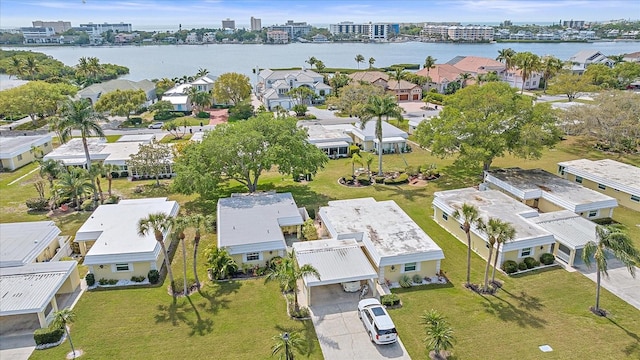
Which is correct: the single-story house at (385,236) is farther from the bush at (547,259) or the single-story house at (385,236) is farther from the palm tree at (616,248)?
the palm tree at (616,248)

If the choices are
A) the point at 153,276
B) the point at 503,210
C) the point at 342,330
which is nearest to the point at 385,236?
the point at 342,330

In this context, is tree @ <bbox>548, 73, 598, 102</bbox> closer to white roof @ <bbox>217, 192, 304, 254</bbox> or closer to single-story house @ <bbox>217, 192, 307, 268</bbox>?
single-story house @ <bbox>217, 192, 307, 268</bbox>

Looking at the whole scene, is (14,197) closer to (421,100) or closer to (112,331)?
(112,331)

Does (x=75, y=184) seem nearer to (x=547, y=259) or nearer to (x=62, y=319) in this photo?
(x=62, y=319)

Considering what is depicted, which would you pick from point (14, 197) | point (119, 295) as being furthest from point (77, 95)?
point (119, 295)

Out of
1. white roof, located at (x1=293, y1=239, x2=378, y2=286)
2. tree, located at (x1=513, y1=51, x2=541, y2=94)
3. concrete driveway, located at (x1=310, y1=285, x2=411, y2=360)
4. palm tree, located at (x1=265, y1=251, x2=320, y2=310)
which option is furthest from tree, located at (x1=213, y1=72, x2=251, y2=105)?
palm tree, located at (x1=265, y1=251, x2=320, y2=310)

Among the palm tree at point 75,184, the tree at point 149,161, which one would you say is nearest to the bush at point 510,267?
the tree at point 149,161
